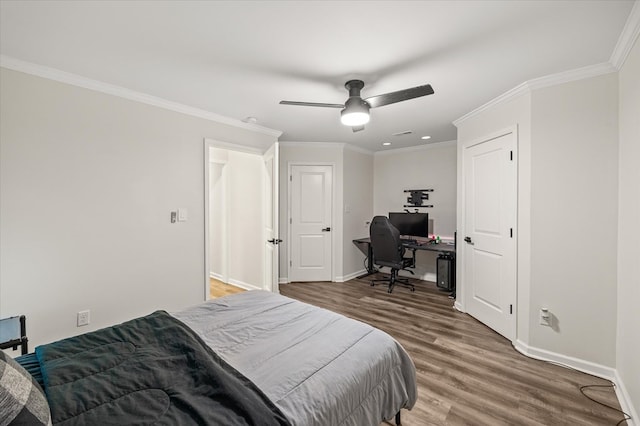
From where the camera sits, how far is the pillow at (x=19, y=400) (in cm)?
70

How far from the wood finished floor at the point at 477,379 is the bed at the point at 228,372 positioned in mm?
608

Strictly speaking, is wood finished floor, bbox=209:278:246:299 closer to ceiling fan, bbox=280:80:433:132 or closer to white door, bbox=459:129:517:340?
ceiling fan, bbox=280:80:433:132

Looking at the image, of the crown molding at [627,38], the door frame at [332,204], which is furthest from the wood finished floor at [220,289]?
the crown molding at [627,38]

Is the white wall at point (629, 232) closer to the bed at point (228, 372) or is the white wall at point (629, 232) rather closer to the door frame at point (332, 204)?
the bed at point (228, 372)

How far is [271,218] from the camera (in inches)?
141

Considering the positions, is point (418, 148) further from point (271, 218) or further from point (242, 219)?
point (242, 219)

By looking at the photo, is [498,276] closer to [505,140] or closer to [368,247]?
[505,140]

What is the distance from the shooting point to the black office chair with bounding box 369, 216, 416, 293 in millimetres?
4094

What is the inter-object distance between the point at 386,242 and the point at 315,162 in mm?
1828

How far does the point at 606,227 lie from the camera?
2.09m

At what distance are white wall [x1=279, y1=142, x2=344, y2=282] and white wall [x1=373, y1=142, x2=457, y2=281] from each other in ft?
3.78

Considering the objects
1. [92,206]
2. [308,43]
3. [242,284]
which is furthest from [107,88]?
[242,284]

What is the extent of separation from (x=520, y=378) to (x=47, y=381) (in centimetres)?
289

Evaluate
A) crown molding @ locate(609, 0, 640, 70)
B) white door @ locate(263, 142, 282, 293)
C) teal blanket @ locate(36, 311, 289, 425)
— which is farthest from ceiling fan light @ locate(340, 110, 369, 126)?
teal blanket @ locate(36, 311, 289, 425)
